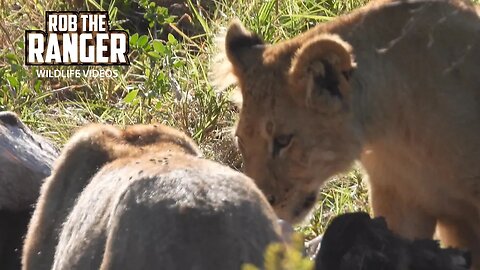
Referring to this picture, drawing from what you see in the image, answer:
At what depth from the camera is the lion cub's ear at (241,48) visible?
19.6ft

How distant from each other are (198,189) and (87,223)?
0.51m

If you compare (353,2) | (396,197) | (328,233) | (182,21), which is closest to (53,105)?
(182,21)

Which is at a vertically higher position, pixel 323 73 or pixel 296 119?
pixel 323 73

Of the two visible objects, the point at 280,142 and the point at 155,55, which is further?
the point at 155,55

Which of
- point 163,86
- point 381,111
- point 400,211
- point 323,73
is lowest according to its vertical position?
point 400,211

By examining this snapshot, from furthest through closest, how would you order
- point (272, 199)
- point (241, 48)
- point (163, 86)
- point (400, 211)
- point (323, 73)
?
point (163, 86), point (241, 48), point (400, 211), point (272, 199), point (323, 73)

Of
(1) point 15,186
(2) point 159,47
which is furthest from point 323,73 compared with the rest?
(2) point 159,47

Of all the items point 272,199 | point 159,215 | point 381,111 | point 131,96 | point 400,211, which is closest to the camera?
point 159,215

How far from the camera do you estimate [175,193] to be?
13.0 feet

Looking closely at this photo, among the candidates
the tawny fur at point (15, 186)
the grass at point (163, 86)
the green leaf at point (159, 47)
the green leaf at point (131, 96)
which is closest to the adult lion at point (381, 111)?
the tawny fur at point (15, 186)

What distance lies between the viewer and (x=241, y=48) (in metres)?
6.11

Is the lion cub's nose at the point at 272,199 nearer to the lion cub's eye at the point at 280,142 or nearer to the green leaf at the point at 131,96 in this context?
the lion cub's eye at the point at 280,142

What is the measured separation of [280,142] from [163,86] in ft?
9.32

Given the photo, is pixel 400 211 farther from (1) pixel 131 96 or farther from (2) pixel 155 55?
(2) pixel 155 55
